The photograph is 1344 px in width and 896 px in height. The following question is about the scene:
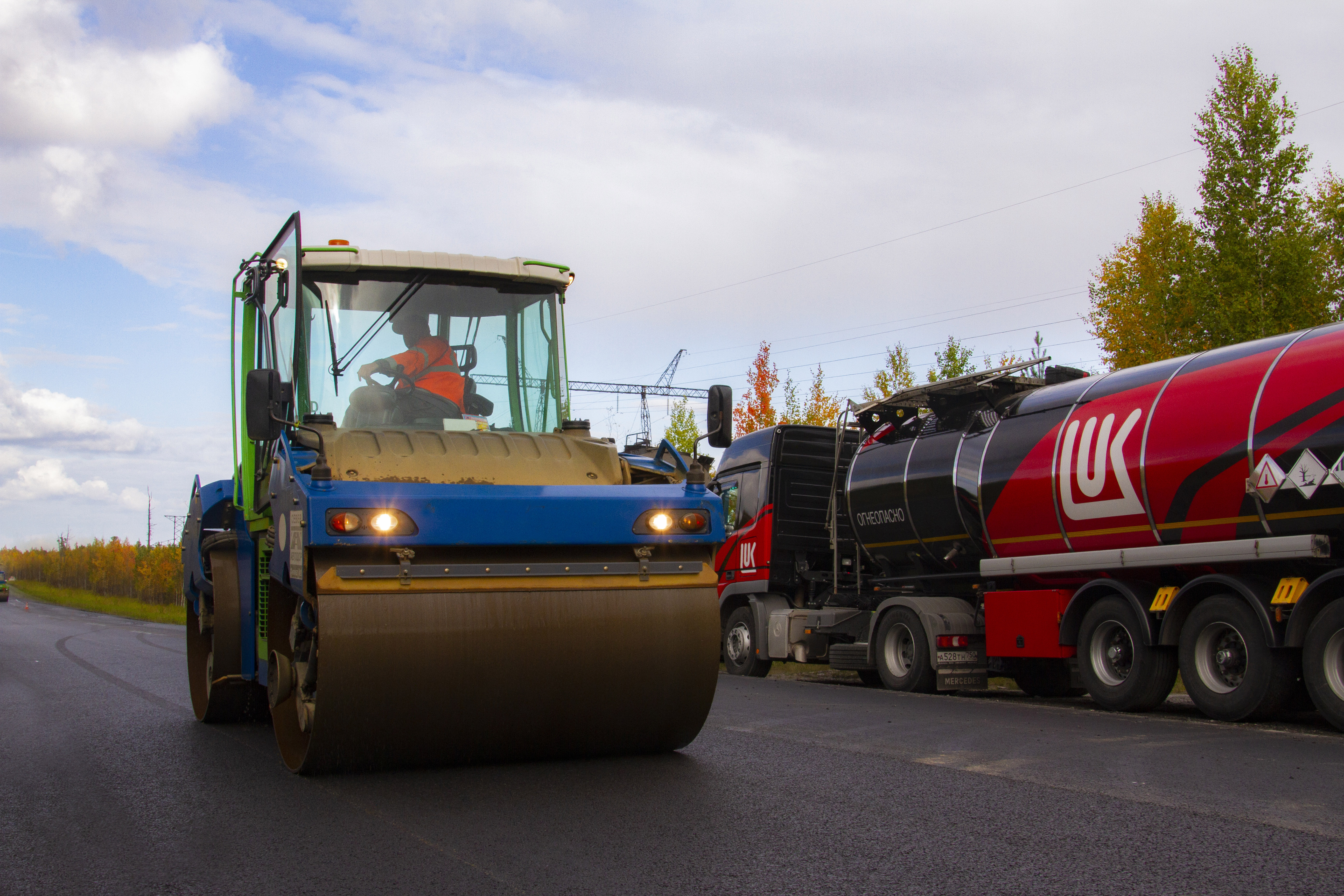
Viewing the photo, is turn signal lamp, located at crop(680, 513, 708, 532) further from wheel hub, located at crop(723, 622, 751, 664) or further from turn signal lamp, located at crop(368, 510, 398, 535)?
wheel hub, located at crop(723, 622, 751, 664)

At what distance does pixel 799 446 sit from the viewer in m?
16.4

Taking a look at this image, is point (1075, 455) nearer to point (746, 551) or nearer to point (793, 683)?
point (793, 683)

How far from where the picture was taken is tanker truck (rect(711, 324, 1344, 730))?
939cm

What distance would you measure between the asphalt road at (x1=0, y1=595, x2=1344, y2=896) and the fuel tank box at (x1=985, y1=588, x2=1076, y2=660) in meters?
2.96

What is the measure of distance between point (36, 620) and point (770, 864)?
142 ft

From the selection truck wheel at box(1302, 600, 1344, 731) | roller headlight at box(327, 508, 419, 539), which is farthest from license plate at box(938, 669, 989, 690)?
roller headlight at box(327, 508, 419, 539)

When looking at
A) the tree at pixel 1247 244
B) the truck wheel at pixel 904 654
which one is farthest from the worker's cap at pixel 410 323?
the tree at pixel 1247 244

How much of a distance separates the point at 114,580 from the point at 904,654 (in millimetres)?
100327

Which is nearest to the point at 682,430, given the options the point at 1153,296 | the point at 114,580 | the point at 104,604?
the point at 1153,296

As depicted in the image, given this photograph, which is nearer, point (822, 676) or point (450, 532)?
point (450, 532)

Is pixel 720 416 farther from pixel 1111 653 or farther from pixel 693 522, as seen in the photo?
pixel 1111 653

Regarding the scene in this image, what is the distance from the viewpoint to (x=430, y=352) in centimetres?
748

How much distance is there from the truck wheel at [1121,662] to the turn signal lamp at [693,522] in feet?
19.5

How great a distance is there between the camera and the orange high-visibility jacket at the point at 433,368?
736 cm
